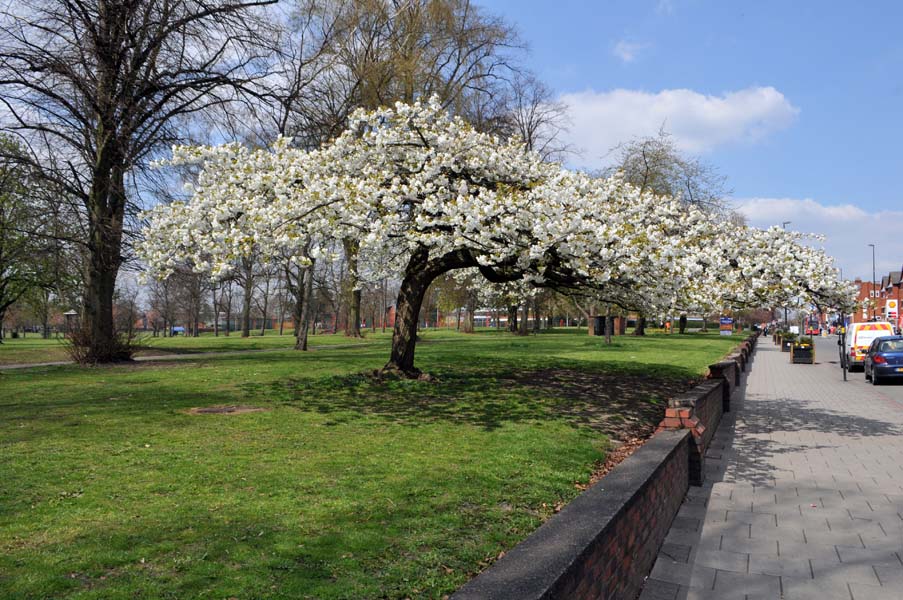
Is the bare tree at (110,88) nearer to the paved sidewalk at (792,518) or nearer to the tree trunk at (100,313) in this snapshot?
the tree trunk at (100,313)

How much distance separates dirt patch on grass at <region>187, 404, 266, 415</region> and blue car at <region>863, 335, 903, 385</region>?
61.8 ft

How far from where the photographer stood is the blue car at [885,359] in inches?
775

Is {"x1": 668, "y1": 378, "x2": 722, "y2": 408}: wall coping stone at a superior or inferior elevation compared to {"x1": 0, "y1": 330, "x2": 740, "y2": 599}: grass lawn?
superior

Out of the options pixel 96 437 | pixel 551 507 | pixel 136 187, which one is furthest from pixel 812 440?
pixel 136 187

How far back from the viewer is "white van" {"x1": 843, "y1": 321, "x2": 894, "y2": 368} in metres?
25.5

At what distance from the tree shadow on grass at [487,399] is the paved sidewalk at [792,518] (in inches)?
58.2

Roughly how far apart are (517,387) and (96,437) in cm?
750

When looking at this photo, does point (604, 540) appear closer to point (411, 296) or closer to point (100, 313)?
point (411, 296)

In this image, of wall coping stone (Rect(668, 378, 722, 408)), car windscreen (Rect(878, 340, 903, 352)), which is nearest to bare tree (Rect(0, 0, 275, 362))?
wall coping stone (Rect(668, 378, 722, 408))

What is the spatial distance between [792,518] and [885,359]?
16.6m

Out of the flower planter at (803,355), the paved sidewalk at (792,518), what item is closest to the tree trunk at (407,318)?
the paved sidewalk at (792,518)

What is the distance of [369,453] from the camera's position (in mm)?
6844

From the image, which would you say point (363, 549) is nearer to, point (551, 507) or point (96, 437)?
point (551, 507)

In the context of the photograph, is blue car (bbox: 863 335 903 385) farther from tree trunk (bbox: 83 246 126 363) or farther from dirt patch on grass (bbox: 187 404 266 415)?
tree trunk (bbox: 83 246 126 363)
